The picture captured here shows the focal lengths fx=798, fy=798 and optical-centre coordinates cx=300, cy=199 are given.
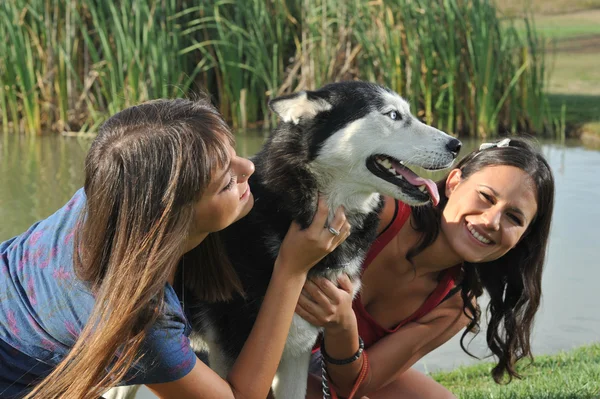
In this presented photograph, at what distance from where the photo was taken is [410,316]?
2971 millimetres

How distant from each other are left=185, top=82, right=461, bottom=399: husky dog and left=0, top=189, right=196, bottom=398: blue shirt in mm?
535

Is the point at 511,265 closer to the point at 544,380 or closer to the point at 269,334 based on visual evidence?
the point at 544,380

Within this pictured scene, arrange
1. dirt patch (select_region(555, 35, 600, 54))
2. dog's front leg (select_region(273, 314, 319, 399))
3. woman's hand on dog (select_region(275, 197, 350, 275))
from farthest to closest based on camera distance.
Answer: dirt patch (select_region(555, 35, 600, 54)), dog's front leg (select_region(273, 314, 319, 399)), woman's hand on dog (select_region(275, 197, 350, 275))

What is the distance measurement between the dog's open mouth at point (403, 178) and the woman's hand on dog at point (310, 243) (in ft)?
0.66

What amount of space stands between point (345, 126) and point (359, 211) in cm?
30

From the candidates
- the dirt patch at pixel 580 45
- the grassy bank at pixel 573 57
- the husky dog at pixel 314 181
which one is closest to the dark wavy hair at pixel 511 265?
the husky dog at pixel 314 181

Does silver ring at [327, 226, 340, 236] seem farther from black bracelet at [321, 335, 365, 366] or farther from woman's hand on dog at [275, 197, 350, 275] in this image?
black bracelet at [321, 335, 365, 366]

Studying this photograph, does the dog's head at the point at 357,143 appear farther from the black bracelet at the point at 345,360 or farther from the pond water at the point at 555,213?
the pond water at the point at 555,213

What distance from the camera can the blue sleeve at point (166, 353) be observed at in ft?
6.64

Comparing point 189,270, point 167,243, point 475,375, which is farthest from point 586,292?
point 167,243

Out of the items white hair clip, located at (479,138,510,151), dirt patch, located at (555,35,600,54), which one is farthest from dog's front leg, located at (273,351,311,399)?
dirt patch, located at (555,35,600,54)

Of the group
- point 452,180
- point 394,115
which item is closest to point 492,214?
point 452,180

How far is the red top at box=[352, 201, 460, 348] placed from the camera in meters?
2.96

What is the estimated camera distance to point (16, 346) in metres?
2.04
